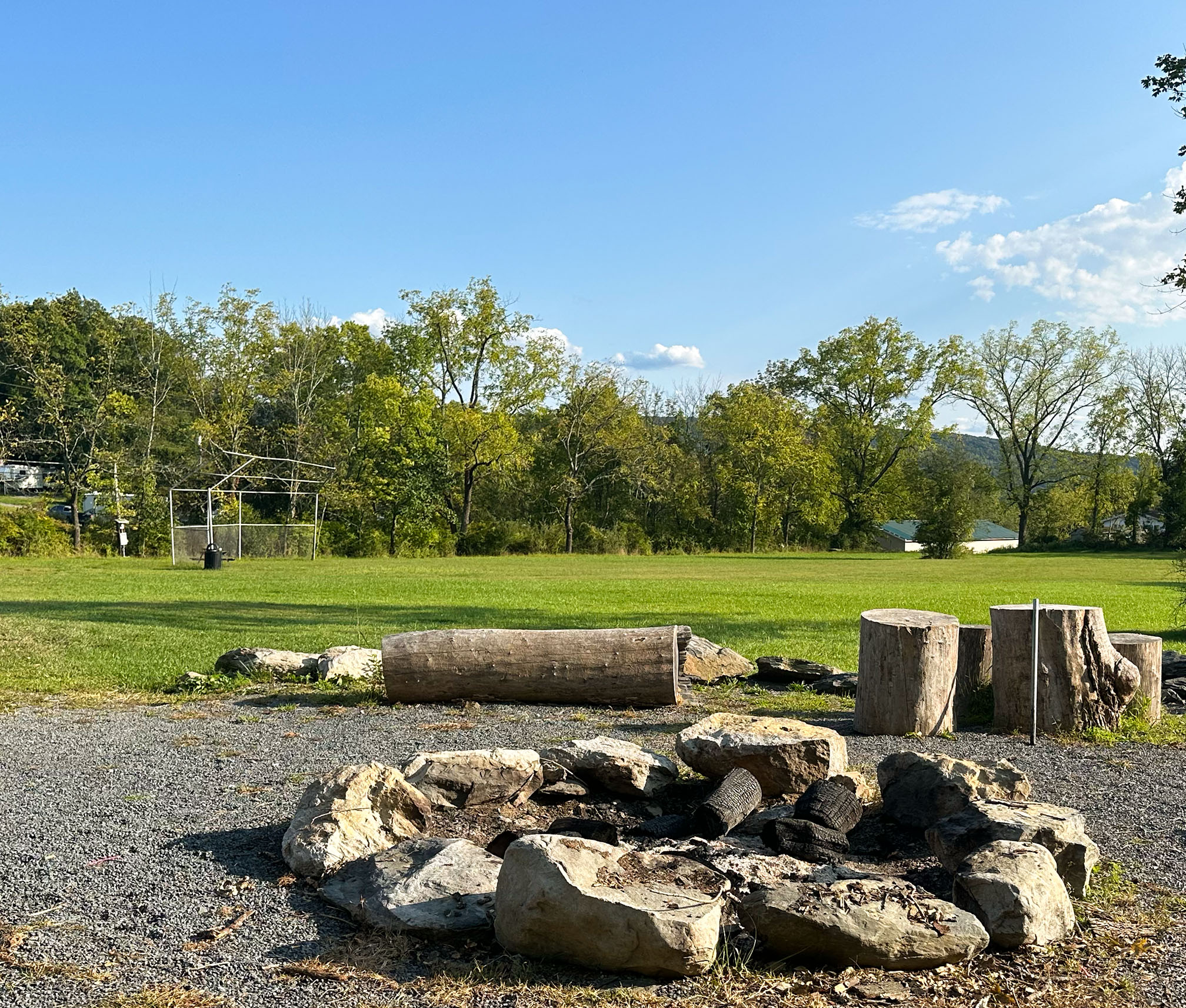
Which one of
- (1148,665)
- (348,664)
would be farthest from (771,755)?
(348,664)

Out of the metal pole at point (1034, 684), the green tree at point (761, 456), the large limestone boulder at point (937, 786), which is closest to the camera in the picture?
the large limestone boulder at point (937, 786)

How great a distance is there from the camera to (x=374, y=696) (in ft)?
29.2

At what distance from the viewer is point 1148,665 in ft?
26.0

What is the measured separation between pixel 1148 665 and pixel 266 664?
807 cm

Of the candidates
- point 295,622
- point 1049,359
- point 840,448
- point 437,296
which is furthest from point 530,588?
point 1049,359

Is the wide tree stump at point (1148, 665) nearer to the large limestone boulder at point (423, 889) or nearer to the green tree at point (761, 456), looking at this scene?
the large limestone boulder at point (423, 889)

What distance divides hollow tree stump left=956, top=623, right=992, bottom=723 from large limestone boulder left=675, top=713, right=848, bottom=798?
2.86 metres

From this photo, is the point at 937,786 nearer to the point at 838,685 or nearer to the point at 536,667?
the point at 536,667

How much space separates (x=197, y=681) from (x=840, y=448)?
2258 inches

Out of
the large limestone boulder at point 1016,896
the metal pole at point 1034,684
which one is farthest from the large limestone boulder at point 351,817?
the metal pole at point 1034,684

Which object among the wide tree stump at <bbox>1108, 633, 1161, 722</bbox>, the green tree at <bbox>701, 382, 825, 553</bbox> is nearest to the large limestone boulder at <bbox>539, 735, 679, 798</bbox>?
the wide tree stump at <bbox>1108, 633, 1161, 722</bbox>

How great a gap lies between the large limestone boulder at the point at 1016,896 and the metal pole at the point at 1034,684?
3.33 m

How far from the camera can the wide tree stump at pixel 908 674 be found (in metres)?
7.24

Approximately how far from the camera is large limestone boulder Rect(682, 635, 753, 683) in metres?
9.95
